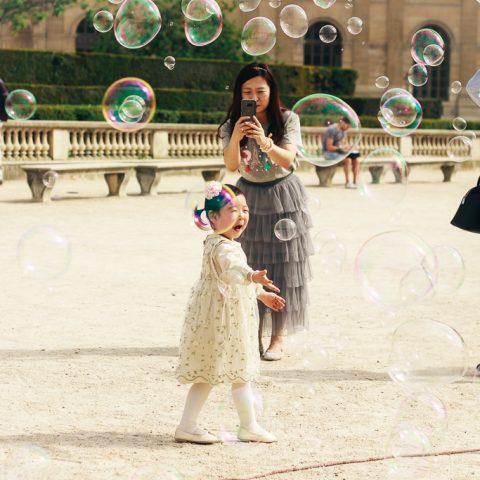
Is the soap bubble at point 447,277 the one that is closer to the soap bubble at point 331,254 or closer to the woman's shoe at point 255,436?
the soap bubble at point 331,254

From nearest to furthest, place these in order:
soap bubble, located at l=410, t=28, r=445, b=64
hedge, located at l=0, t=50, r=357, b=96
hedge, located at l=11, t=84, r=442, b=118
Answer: soap bubble, located at l=410, t=28, r=445, b=64 → hedge, located at l=11, t=84, r=442, b=118 → hedge, located at l=0, t=50, r=357, b=96

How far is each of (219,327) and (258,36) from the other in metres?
4.12

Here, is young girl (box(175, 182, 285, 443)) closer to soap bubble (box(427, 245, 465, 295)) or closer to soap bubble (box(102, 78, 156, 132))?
soap bubble (box(427, 245, 465, 295))

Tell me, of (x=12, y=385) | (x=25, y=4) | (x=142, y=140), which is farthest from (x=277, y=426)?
(x=25, y=4)

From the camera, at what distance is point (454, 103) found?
45.2m

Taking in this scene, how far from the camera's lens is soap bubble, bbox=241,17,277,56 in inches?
326

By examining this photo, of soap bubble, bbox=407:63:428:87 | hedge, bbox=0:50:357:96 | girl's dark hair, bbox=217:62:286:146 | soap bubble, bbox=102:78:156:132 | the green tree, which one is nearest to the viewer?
girl's dark hair, bbox=217:62:286:146

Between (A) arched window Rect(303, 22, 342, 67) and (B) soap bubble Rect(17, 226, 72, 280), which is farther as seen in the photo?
(A) arched window Rect(303, 22, 342, 67)

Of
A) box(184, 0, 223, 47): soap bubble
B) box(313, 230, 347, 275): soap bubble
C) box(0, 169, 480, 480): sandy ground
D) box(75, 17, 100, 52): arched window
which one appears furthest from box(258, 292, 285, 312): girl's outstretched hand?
box(75, 17, 100, 52): arched window

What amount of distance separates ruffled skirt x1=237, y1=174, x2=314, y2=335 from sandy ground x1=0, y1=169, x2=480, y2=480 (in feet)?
0.82

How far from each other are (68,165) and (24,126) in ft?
13.0

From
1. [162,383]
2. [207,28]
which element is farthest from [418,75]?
[162,383]

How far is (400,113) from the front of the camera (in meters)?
8.77

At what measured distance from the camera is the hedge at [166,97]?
2488 centimetres
